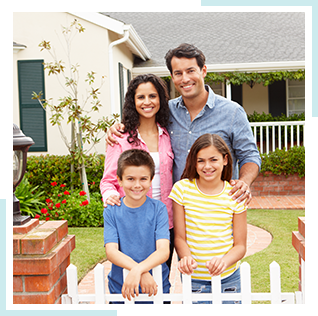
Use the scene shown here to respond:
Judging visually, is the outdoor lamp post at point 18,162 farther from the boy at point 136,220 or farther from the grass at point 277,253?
the grass at point 277,253

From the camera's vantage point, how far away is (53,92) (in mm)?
7547

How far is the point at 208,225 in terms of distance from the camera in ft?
6.66

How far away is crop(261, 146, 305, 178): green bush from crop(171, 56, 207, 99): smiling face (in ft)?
20.4

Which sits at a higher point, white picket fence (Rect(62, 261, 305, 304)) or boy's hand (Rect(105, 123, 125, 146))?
boy's hand (Rect(105, 123, 125, 146))

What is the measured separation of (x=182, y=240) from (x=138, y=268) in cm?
33

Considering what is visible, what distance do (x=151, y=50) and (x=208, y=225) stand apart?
949 cm

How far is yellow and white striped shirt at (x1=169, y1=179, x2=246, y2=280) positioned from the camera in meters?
2.03

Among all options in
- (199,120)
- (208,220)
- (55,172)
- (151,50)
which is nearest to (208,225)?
(208,220)

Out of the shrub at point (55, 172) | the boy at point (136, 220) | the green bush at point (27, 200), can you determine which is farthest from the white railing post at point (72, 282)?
the shrub at point (55, 172)

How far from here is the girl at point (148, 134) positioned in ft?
7.43

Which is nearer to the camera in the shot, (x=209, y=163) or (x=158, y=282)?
(x=158, y=282)

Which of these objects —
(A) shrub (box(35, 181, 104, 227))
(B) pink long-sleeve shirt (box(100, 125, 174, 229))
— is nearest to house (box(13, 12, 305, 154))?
(A) shrub (box(35, 181, 104, 227))

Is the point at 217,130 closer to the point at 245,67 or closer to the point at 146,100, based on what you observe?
the point at 146,100

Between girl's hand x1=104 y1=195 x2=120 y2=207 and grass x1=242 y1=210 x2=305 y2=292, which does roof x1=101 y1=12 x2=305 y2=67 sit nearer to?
grass x1=242 y1=210 x2=305 y2=292
